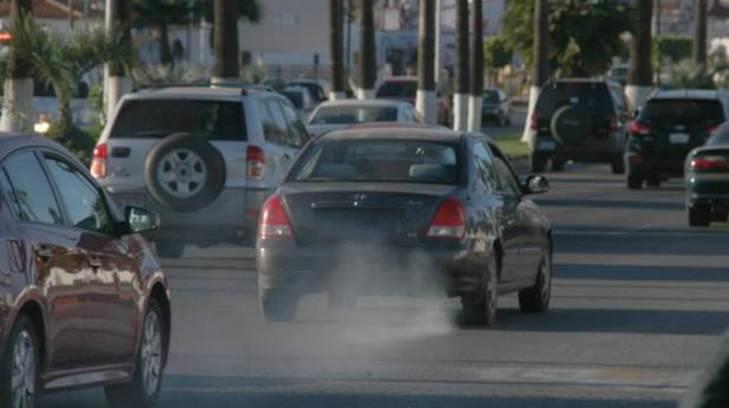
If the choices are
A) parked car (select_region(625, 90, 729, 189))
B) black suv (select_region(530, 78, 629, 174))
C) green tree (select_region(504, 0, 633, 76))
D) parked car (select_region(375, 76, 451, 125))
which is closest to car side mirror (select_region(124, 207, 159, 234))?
parked car (select_region(625, 90, 729, 189))

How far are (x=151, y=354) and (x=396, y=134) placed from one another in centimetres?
→ 527

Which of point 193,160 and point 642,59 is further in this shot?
point 642,59

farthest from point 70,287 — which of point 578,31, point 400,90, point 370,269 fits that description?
point 578,31

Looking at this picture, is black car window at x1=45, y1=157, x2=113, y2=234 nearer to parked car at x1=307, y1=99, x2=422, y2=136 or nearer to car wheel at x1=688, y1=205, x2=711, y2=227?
car wheel at x1=688, y1=205, x2=711, y2=227

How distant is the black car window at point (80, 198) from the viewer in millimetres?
9829

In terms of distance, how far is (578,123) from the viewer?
39.9 meters

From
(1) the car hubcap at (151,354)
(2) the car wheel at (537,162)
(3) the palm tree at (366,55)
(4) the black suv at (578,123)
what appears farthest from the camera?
(3) the palm tree at (366,55)

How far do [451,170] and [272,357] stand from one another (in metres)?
2.65

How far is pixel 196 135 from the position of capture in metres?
19.7

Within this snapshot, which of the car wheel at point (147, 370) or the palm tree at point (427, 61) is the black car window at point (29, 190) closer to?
the car wheel at point (147, 370)

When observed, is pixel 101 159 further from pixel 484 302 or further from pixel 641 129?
pixel 641 129

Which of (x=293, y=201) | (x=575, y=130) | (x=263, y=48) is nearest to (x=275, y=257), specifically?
(x=293, y=201)

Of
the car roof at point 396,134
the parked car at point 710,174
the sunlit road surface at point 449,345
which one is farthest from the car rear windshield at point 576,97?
the car roof at point 396,134

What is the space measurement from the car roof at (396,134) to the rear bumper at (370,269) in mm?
1241
